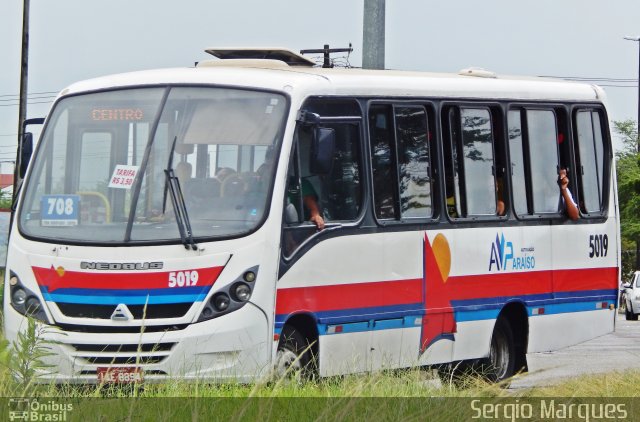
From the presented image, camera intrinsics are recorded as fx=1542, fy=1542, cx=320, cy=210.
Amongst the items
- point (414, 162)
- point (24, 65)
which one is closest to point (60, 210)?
point (414, 162)

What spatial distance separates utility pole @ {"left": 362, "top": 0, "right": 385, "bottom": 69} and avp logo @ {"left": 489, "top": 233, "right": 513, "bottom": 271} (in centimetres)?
424

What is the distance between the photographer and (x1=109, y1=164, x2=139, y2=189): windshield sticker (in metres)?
12.4

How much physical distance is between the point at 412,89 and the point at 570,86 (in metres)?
3.16

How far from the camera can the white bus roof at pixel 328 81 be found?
12.9m

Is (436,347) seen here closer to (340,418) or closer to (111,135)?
(111,135)

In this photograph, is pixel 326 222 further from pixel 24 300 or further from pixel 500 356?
pixel 500 356

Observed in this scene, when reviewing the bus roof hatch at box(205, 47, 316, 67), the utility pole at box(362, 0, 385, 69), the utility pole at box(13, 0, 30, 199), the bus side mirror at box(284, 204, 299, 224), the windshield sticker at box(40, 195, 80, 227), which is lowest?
the bus side mirror at box(284, 204, 299, 224)

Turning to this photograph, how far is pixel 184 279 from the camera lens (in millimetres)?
11727

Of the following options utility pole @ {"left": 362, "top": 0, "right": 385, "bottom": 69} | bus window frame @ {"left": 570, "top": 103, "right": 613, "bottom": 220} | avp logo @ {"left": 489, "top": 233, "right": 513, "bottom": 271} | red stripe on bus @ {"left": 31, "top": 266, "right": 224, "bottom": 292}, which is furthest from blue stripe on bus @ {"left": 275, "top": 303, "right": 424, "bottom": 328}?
utility pole @ {"left": 362, "top": 0, "right": 385, "bottom": 69}

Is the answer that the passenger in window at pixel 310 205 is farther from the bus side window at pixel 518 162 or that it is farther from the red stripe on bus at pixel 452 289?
the bus side window at pixel 518 162

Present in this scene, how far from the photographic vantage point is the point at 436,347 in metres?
14.4

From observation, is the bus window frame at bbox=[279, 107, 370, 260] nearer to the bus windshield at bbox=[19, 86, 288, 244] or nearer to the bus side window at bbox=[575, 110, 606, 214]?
the bus windshield at bbox=[19, 86, 288, 244]

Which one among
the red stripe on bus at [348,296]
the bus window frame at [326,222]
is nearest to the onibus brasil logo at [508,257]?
the red stripe on bus at [348,296]

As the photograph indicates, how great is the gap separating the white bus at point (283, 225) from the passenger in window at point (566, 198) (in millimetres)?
240
